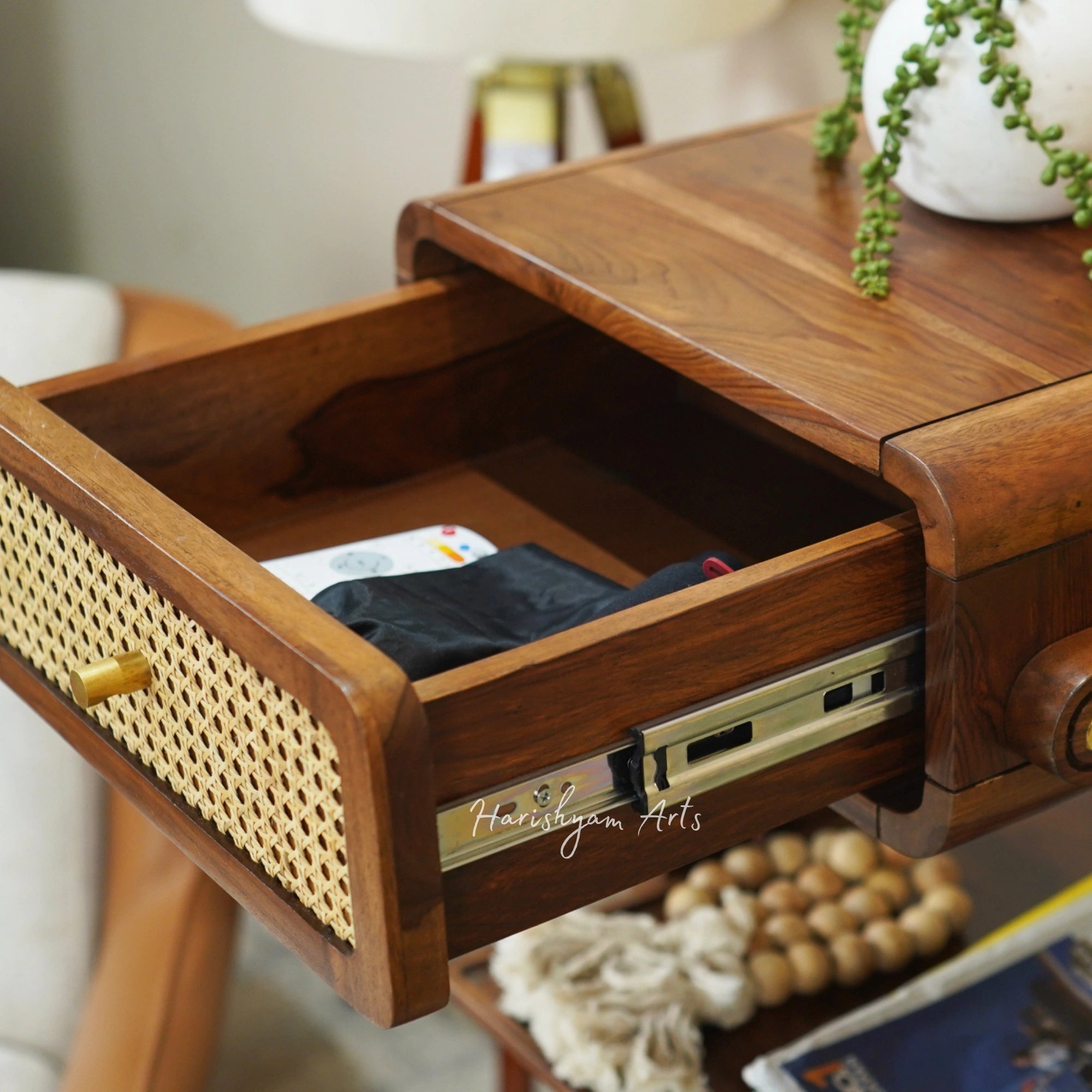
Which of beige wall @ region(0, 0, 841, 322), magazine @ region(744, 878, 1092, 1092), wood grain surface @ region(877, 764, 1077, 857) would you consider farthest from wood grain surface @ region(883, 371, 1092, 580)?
beige wall @ region(0, 0, 841, 322)

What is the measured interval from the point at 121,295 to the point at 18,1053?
743mm

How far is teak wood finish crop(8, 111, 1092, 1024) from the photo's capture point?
0.52 m

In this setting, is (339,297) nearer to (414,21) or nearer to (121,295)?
(121,295)

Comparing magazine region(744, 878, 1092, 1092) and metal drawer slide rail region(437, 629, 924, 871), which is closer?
metal drawer slide rail region(437, 629, 924, 871)

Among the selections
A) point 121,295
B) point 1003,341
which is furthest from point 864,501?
point 121,295

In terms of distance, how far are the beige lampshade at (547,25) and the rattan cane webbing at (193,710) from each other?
707 mm

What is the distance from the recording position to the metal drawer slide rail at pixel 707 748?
21.1 inches

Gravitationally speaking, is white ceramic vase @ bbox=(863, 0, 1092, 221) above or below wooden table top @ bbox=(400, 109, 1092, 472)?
above

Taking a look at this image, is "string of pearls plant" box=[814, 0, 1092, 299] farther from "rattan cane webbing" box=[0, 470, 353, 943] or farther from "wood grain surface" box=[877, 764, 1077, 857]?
"rattan cane webbing" box=[0, 470, 353, 943]

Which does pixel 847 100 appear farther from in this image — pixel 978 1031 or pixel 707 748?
pixel 978 1031

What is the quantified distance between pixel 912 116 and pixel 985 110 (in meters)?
0.04

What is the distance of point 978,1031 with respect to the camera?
0.93 metres

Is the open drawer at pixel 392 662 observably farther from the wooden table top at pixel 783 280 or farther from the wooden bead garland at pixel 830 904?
the wooden bead garland at pixel 830 904

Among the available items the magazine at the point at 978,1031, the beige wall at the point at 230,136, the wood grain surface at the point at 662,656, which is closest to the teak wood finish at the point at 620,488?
the wood grain surface at the point at 662,656
